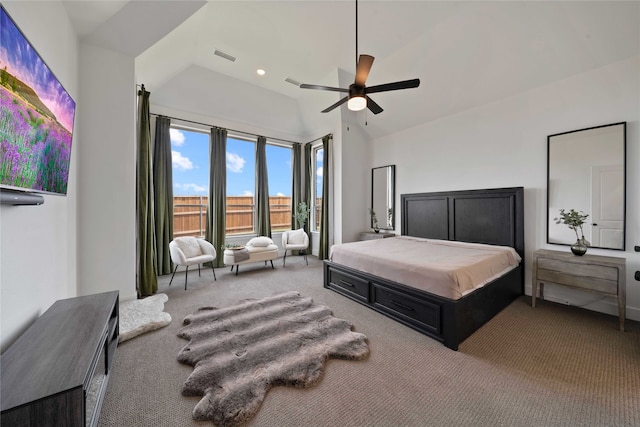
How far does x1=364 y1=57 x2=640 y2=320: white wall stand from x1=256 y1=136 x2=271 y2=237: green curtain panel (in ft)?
10.5

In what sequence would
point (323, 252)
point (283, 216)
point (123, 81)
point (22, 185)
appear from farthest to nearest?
point (283, 216), point (323, 252), point (123, 81), point (22, 185)

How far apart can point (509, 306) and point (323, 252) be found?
3.43m

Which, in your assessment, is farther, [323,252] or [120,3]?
[323,252]

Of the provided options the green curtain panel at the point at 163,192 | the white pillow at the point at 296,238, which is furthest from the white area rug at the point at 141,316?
the white pillow at the point at 296,238

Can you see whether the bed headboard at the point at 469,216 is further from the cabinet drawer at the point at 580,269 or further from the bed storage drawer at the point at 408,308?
the bed storage drawer at the point at 408,308

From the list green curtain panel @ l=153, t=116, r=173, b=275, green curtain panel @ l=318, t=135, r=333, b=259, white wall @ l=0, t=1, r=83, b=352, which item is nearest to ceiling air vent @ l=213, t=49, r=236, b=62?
green curtain panel @ l=153, t=116, r=173, b=275

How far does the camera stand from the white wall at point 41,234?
1.37 m

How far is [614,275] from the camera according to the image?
240 cm

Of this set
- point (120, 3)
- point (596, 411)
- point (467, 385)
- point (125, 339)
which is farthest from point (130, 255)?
point (596, 411)

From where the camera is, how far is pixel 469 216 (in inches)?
154

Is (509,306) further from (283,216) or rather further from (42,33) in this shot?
(42,33)

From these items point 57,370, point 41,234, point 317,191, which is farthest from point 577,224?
point 41,234

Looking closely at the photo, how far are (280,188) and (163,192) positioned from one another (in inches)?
102

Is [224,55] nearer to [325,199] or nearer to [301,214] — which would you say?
[325,199]
